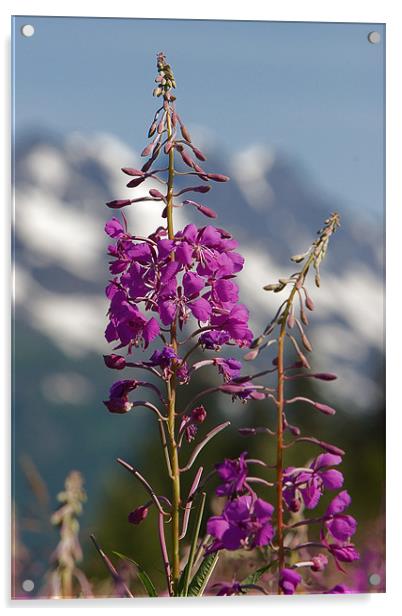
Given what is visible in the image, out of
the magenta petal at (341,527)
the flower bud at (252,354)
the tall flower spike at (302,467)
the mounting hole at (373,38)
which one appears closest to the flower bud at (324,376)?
the tall flower spike at (302,467)

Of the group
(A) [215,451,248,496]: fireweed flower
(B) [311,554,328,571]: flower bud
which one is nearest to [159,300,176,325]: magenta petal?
(A) [215,451,248,496]: fireweed flower

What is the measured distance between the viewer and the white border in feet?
12.7

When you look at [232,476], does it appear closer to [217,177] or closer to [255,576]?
[255,576]

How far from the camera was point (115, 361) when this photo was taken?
12.0 feet

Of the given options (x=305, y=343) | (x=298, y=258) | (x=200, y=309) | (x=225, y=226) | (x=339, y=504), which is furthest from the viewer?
(x=225, y=226)

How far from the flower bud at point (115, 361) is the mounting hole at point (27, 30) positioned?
114 centimetres

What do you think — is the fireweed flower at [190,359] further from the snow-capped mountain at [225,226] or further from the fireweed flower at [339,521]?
the snow-capped mountain at [225,226]

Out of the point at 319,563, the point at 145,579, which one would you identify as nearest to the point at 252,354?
the point at 319,563

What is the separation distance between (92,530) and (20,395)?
0.53 m

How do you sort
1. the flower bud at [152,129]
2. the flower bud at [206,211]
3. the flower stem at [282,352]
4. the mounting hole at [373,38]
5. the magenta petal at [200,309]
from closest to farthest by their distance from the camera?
the magenta petal at [200,309]
the flower stem at [282,352]
the flower bud at [206,211]
the flower bud at [152,129]
the mounting hole at [373,38]

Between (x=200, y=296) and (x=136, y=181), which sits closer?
(x=200, y=296)

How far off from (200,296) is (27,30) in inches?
43.7
